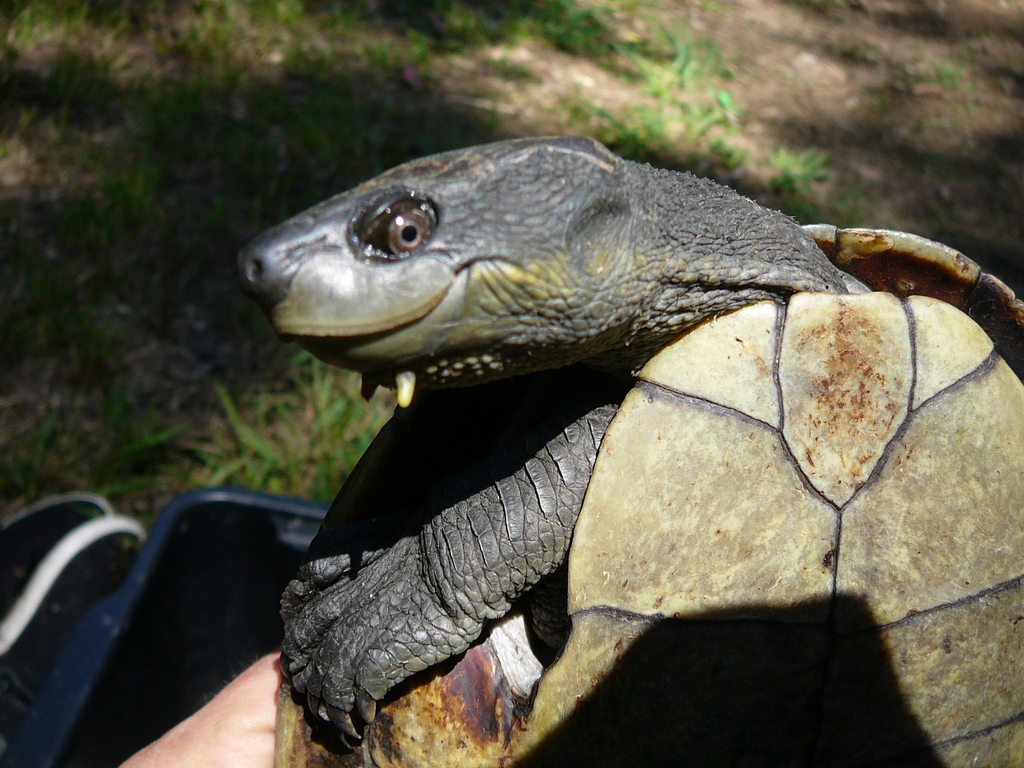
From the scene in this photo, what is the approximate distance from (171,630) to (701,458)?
1.93m

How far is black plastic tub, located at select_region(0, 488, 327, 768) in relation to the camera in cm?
195

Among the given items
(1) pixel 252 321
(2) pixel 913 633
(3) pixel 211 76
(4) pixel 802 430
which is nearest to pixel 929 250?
(4) pixel 802 430

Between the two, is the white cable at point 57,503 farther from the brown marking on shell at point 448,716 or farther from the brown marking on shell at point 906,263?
the brown marking on shell at point 906,263

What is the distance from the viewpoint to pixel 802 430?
1.07m

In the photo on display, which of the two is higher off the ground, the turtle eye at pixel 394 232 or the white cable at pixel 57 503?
the turtle eye at pixel 394 232

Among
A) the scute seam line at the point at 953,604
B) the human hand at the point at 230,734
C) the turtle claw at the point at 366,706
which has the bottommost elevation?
the human hand at the point at 230,734

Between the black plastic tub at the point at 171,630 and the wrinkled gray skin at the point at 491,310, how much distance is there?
94 cm

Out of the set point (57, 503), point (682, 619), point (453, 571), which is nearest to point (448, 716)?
point (453, 571)

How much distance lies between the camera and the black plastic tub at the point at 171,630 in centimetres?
195

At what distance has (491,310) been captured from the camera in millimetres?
992

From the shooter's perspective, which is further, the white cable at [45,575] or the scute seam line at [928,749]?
the white cable at [45,575]

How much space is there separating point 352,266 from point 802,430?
26.0 inches

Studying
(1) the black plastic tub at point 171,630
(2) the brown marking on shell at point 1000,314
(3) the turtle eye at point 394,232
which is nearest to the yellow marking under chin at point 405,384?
(3) the turtle eye at point 394,232

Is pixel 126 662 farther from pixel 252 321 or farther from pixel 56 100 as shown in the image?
pixel 56 100
